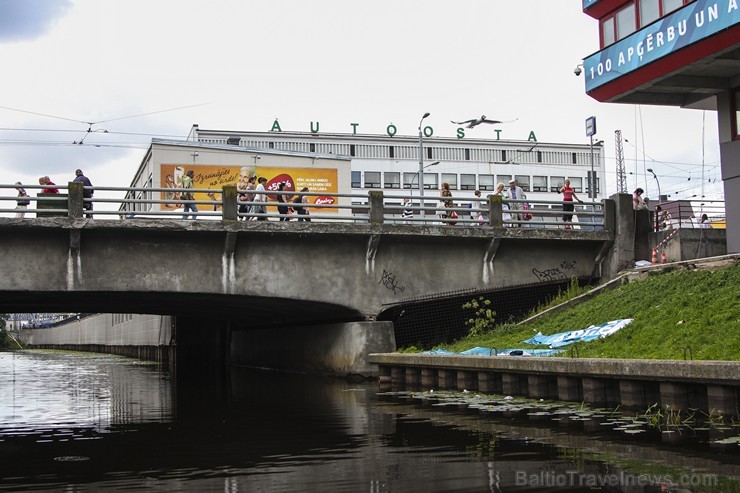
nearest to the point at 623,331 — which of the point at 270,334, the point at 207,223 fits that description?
the point at 207,223

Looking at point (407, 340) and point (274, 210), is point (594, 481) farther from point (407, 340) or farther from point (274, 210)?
point (274, 210)

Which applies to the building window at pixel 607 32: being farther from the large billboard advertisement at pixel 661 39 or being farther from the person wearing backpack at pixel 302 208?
the person wearing backpack at pixel 302 208

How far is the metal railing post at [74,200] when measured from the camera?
22969 mm

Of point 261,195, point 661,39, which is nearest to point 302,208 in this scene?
point 261,195

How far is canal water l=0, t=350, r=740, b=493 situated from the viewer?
8422 millimetres

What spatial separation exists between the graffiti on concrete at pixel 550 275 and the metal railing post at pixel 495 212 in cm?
191

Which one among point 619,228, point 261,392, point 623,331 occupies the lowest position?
point 261,392

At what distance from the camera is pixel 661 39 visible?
77.6ft

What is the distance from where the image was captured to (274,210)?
39.3 meters

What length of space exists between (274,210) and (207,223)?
15.6 metres

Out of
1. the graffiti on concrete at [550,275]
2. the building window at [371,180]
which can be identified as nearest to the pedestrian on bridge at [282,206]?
the graffiti on concrete at [550,275]

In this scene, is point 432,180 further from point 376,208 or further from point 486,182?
point 376,208

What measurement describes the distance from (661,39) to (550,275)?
7737 millimetres

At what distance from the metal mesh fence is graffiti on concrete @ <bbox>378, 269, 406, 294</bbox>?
0.52 meters
